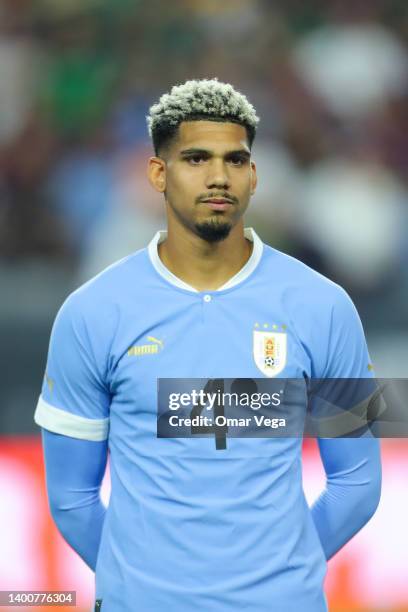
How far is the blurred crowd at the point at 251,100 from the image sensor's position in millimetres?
7781

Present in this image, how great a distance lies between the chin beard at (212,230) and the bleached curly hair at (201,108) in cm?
22

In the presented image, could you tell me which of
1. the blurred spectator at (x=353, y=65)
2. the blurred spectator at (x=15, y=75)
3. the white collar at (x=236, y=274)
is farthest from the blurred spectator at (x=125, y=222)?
the white collar at (x=236, y=274)

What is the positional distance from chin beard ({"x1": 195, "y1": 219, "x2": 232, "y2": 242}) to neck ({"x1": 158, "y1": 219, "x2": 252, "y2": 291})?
0.09 ft

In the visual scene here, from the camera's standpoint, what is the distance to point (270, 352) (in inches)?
105


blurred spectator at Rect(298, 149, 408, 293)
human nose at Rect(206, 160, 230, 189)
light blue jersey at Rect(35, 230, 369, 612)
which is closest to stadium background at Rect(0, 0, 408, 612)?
blurred spectator at Rect(298, 149, 408, 293)

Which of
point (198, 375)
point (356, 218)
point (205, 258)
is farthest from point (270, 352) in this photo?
point (356, 218)

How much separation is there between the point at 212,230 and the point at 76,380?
472 millimetres

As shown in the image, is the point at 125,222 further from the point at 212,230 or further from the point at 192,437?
the point at 192,437

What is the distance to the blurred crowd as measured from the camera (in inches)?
306

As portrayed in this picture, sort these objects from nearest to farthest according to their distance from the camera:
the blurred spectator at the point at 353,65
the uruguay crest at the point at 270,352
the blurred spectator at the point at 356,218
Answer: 1. the uruguay crest at the point at 270,352
2. the blurred spectator at the point at 356,218
3. the blurred spectator at the point at 353,65

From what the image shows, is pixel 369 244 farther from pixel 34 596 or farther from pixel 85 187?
pixel 34 596

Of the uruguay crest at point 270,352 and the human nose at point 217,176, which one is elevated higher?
the human nose at point 217,176

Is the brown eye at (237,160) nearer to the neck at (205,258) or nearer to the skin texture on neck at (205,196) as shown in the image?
the skin texture on neck at (205,196)

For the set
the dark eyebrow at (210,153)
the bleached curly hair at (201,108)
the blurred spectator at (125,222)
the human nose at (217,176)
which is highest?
the blurred spectator at (125,222)
